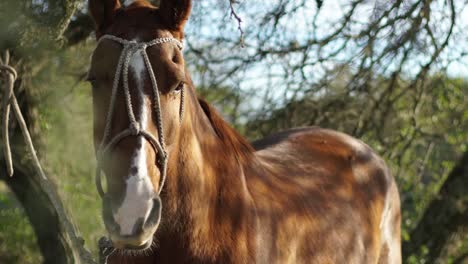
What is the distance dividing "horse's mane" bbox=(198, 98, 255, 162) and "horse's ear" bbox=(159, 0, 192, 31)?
465 millimetres

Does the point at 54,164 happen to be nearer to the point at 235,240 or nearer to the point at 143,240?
the point at 235,240

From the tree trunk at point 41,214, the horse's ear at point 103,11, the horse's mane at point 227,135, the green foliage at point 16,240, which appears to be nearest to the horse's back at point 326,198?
the horse's mane at point 227,135

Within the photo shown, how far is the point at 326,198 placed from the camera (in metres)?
4.38

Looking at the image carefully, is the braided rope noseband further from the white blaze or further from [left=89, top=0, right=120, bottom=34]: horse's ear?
[left=89, top=0, right=120, bottom=34]: horse's ear

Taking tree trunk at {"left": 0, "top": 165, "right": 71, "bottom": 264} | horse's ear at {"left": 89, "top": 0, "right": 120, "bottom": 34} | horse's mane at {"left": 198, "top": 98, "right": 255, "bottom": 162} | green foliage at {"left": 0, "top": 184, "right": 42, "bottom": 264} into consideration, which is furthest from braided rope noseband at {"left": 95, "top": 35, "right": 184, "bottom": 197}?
green foliage at {"left": 0, "top": 184, "right": 42, "bottom": 264}

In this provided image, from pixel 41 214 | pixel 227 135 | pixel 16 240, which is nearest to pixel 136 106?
pixel 227 135

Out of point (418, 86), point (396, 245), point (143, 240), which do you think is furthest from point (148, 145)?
point (418, 86)

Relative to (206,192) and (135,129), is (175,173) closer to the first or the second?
(206,192)

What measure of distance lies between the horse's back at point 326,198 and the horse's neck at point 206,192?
Result: 215 millimetres

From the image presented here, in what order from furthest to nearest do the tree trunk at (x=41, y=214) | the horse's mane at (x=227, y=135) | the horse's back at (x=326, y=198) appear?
the tree trunk at (x=41, y=214)
the horse's back at (x=326, y=198)
the horse's mane at (x=227, y=135)

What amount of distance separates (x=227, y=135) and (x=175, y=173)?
546mm

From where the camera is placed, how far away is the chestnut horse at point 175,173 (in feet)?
8.73

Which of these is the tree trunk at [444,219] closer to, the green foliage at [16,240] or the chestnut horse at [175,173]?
the chestnut horse at [175,173]

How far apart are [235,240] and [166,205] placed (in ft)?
1.26
